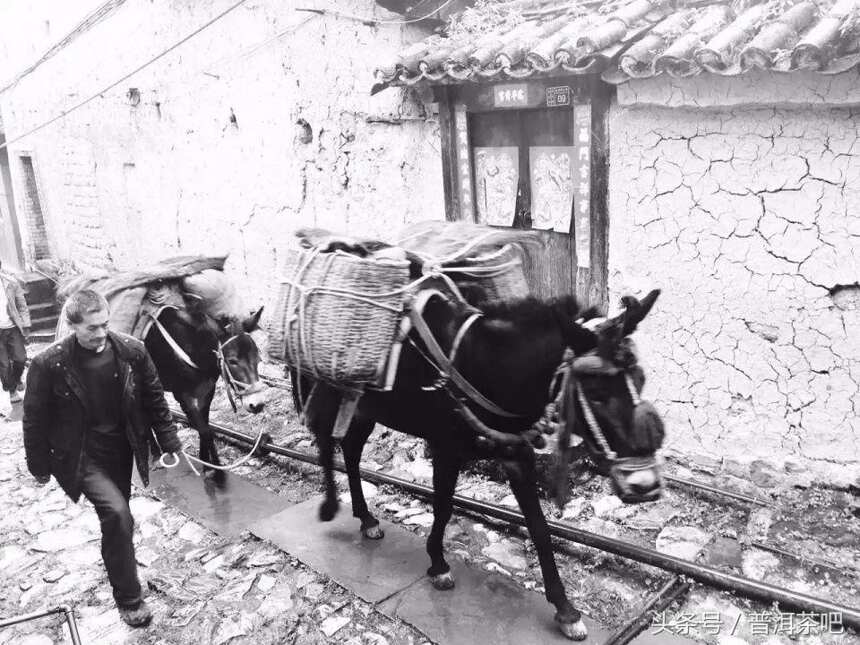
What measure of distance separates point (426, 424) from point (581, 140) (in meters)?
2.79

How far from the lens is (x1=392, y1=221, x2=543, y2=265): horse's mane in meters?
4.16

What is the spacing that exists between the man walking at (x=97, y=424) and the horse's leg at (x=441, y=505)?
174cm

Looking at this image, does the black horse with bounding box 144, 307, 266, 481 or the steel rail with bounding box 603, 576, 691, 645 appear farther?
the black horse with bounding box 144, 307, 266, 481

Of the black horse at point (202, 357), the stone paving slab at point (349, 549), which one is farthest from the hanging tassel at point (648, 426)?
the black horse at point (202, 357)

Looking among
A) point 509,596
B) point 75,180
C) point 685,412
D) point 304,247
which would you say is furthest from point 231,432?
point 75,180

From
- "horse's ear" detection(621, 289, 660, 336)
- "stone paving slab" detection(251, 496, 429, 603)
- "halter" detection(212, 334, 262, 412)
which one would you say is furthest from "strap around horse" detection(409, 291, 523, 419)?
"halter" detection(212, 334, 262, 412)

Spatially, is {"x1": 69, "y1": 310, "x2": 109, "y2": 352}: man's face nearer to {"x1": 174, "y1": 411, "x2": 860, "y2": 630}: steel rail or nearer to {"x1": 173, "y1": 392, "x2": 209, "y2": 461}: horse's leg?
{"x1": 173, "y1": 392, "x2": 209, "y2": 461}: horse's leg

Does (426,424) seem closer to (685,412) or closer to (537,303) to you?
(537,303)

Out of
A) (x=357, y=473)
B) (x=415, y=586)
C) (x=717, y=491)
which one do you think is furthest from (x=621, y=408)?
(x=357, y=473)

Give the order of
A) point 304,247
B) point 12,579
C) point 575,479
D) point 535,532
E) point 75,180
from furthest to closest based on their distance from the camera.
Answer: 1. point 75,180
2. point 575,479
3. point 12,579
4. point 304,247
5. point 535,532

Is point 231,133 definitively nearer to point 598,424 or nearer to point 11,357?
point 11,357

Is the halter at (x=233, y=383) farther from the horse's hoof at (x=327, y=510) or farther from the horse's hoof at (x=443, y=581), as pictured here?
the horse's hoof at (x=443, y=581)

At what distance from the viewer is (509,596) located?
4.25 m

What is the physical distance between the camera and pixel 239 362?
5.68 m
